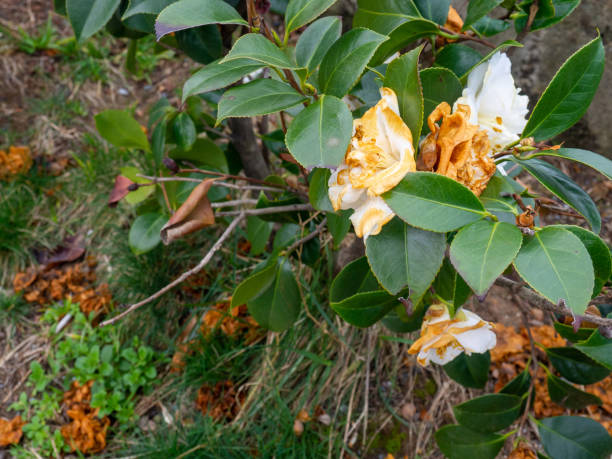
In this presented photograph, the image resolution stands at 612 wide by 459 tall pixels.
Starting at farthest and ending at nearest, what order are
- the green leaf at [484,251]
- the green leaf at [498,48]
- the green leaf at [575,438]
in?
the green leaf at [575,438], the green leaf at [498,48], the green leaf at [484,251]

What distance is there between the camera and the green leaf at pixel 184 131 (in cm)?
107

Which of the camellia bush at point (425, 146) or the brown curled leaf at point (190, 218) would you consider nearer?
the camellia bush at point (425, 146)

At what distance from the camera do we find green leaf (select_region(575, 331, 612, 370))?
74 centimetres

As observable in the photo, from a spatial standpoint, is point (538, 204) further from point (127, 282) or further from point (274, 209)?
point (127, 282)

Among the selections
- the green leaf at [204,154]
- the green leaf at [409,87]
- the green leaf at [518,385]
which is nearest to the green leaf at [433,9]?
the green leaf at [409,87]

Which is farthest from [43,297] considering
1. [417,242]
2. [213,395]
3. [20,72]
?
[417,242]

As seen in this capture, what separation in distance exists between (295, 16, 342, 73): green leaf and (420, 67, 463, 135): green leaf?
16 cm

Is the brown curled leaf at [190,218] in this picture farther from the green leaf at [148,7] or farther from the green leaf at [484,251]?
the green leaf at [484,251]

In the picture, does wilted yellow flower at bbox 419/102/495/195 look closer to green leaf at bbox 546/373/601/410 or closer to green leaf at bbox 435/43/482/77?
green leaf at bbox 435/43/482/77

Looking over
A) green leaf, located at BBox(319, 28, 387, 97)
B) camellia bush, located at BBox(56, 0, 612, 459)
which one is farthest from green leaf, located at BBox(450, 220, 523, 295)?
green leaf, located at BBox(319, 28, 387, 97)

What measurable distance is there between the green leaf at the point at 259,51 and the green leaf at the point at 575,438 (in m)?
0.84

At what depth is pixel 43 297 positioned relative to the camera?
73.9 inches

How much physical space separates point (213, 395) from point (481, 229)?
1.25 metres

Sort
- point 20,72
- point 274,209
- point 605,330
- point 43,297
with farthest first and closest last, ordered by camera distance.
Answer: point 20,72 < point 43,297 < point 274,209 < point 605,330
